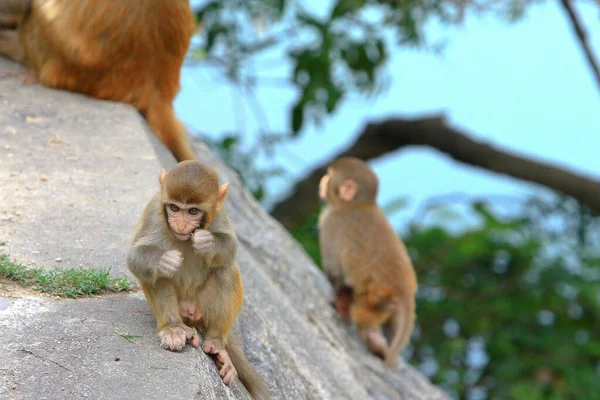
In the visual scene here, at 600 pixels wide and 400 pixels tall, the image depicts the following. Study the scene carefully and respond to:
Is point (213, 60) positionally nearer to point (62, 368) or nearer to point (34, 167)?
point (34, 167)

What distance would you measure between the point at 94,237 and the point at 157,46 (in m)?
2.03

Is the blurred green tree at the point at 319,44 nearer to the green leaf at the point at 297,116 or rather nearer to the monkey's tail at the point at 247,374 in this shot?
the green leaf at the point at 297,116

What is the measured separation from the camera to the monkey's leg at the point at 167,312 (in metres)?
3.12

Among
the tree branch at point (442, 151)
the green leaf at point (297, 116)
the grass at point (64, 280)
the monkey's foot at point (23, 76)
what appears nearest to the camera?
the grass at point (64, 280)

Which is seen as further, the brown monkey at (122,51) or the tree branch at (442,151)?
the tree branch at (442,151)

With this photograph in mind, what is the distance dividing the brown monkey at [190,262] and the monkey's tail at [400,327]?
2.60 meters

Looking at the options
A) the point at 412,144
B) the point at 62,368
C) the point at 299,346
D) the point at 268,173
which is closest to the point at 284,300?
the point at 299,346

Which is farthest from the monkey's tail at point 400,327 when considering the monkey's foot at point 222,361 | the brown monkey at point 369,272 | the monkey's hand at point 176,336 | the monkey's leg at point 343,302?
the monkey's hand at point 176,336

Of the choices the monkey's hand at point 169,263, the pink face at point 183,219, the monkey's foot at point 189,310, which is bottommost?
the monkey's foot at point 189,310

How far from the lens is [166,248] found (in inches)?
128

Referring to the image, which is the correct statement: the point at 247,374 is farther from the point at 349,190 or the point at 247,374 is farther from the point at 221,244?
the point at 349,190

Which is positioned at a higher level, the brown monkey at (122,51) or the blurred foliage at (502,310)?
the brown monkey at (122,51)

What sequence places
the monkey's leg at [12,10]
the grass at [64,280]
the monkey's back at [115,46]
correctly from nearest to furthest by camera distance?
the grass at [64,280]
the monkey's back at [115,46]
the monkey's leg at [12,10]

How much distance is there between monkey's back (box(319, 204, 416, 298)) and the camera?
19.1 feet
